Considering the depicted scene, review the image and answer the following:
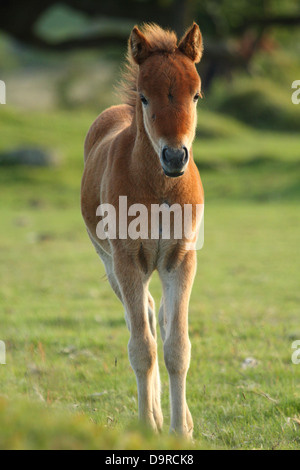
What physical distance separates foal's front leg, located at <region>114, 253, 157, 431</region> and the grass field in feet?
0.67

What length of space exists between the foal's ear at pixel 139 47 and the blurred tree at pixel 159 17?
14940 mm

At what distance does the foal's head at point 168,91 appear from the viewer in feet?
11.5

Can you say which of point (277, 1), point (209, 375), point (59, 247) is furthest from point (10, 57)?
point (209, 375)

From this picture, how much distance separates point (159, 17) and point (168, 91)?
1739 centimetres

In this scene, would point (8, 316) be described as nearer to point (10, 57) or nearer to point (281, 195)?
point (281, 195)

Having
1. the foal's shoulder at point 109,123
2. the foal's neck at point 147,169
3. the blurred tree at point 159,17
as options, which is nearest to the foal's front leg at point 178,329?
the foal's neck at point 147,169

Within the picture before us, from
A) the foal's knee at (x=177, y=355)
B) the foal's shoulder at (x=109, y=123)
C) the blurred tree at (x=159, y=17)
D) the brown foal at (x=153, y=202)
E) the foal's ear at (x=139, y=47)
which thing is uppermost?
the blurred tree at (x=159, y=17)

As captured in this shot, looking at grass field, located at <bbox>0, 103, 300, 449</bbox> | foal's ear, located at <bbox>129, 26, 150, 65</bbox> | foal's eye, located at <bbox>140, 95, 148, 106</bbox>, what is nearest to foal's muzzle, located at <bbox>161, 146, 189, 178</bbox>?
foal's eye, located at <bbox>140, 95, 148, 106</bbox>

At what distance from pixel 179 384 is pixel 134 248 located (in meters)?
0.94

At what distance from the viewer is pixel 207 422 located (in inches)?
172

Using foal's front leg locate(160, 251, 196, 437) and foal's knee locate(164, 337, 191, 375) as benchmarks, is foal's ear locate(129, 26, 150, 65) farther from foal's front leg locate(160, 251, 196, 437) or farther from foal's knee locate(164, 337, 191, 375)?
foal's knee locate(164, 337, 191, 375)

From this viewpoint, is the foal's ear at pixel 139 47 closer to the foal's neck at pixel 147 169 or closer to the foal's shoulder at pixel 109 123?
the foal's neck at pixel 147 169


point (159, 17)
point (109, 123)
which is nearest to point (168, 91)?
point (109, 123)

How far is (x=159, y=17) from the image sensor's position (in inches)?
786
